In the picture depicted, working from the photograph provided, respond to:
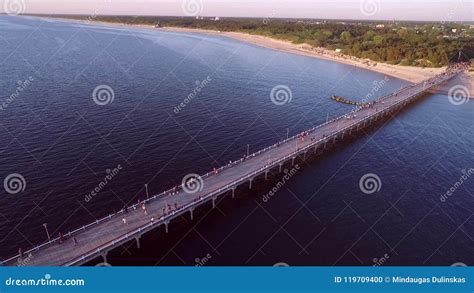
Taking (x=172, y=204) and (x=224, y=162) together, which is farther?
(x=224, y=162)

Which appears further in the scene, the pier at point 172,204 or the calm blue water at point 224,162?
the calm blue water at point 224,162

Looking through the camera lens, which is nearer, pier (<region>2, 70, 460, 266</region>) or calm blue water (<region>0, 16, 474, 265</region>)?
pier (<region>2, 70, 460, 266</region>)

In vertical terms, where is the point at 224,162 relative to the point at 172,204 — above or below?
above
